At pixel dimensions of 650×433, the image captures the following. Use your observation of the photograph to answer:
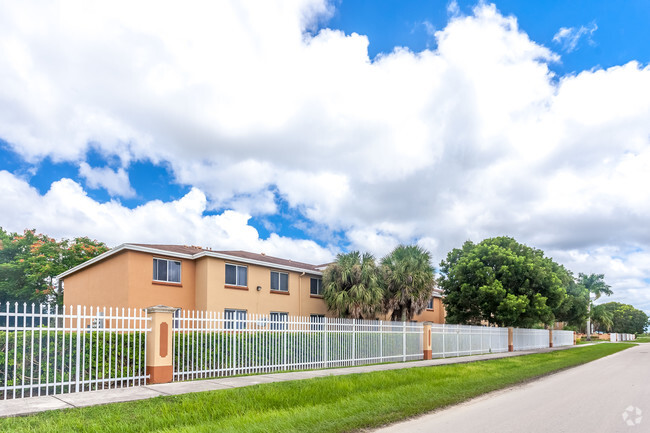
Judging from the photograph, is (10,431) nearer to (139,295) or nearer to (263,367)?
(263,367)

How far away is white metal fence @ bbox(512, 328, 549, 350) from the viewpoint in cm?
3647

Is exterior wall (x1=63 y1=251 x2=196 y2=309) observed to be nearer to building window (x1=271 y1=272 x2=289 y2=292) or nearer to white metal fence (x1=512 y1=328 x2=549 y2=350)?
building window (x1=271 y1=272 x2=289 y2=292)

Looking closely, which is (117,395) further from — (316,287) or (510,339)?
(510,339)

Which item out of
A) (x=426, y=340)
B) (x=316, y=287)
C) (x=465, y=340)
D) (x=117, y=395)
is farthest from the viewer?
(x=316, y=287)

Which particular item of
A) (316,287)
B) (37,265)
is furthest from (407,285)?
(37,265)

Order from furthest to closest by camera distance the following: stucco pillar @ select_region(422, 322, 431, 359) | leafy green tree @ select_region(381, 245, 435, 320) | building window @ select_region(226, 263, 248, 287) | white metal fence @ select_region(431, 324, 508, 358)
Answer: leafy green tree @ select_region(381, 245, 435, 320) → building window @ select_region(226, 263, 248, 287) → white metal fence @ select_region(431, 324, 508, 358) → stucco pillar @ select_region(422, 322, 431, 359)

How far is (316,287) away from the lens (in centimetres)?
3112

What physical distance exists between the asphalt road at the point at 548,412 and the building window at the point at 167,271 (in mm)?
16644

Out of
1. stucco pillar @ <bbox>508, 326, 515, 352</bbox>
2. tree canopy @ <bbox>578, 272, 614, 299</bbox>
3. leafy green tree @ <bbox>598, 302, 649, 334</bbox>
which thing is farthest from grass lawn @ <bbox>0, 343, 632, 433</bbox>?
leafy green tree @ <bbox>598, 302, 649, 334</bbox>

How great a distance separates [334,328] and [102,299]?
12.5m

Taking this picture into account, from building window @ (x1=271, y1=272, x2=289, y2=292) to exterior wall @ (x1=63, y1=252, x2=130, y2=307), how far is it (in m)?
8.24

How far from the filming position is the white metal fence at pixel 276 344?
14.6 m

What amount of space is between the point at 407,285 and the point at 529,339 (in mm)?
15883

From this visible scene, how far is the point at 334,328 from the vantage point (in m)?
19.4
